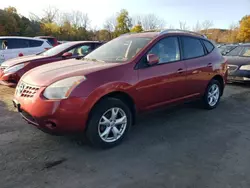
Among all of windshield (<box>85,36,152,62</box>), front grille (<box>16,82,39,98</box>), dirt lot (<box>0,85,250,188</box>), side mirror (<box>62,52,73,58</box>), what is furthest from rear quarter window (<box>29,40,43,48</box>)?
front grille (<box>16,82,39,98</box>)

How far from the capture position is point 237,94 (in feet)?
22.2

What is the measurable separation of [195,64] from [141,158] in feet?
7.82

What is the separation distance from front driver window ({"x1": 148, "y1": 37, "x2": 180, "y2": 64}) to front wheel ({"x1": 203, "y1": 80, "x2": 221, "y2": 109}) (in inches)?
52.3

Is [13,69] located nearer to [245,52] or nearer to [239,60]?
[239,60]

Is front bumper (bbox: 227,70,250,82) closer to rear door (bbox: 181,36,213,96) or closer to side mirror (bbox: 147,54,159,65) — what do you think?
rear door (bbox: 181,36,213,96)

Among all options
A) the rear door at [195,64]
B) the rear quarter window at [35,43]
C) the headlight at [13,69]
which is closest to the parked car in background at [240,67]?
the rear door at [195,64]

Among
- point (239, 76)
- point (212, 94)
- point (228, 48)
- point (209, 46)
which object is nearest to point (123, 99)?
point (212, 94)

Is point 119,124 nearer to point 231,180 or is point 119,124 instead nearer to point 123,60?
point 123,60

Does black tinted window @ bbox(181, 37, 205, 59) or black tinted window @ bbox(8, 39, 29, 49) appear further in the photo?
black tinted window @ bbox(8, 39, 29, 49)

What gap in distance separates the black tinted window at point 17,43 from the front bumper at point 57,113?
764 cm

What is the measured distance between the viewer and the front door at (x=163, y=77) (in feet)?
12.0

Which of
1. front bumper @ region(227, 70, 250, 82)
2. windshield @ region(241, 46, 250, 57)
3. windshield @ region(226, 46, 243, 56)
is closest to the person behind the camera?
front bumper @ region(227, 70, 250, 82)

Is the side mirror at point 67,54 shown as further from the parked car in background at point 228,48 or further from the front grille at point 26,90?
the parked car in background at point 228,48

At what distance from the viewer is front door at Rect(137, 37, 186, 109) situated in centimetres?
366
